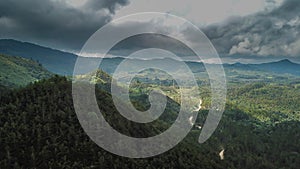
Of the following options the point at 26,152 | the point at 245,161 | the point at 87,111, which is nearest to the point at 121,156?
the point at 87,111

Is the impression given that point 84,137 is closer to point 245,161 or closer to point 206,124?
point 245,161

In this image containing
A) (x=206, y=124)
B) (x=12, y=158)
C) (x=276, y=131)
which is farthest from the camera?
(x=206, y=124)

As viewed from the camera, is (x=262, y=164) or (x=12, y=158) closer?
(x=12, y=158)

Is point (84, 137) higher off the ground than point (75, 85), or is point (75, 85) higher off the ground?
point (75, 85)

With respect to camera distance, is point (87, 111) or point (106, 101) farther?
point (106, 101)

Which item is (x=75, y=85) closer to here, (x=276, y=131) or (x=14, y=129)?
(x=14, y=129)

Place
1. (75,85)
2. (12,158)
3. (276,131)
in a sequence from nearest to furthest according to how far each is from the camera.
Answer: (12,158) → (75,85) → (276,131)

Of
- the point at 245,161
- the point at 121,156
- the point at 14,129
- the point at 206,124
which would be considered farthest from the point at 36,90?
the point at 206,124

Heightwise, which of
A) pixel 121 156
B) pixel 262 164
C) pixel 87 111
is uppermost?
A: pixel 87 111

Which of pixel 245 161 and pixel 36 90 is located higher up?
pixel 36 90
